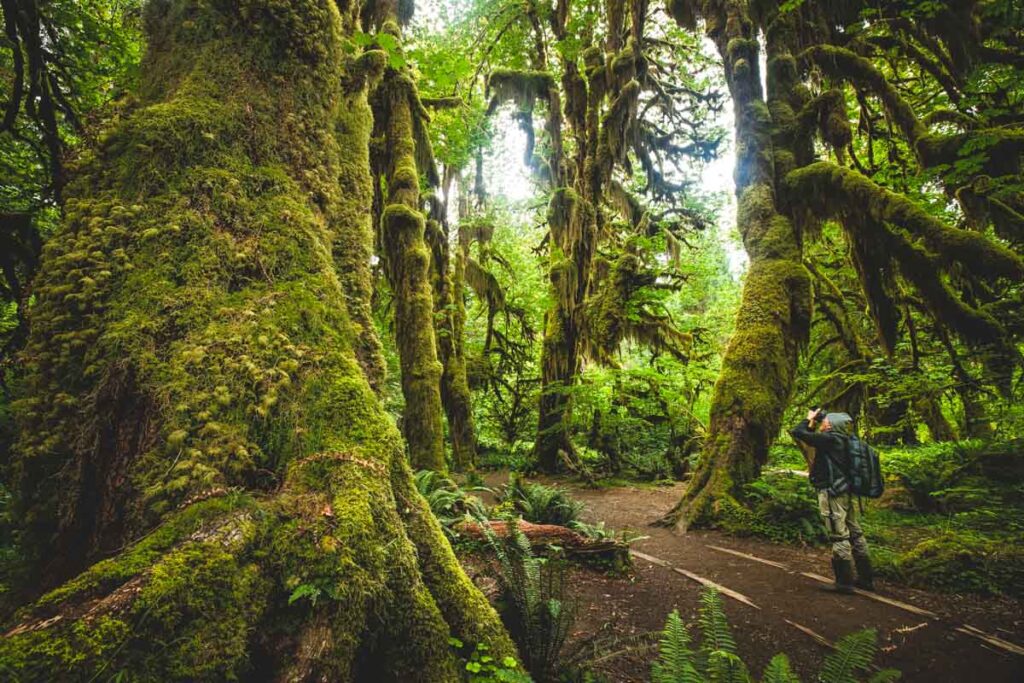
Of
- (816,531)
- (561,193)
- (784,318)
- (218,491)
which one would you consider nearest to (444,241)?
(561,193)

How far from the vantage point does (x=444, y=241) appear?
38.2 feet

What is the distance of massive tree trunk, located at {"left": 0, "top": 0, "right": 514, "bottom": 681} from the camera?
1.42 metres

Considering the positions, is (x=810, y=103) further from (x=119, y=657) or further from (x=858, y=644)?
(x=119, y=657)

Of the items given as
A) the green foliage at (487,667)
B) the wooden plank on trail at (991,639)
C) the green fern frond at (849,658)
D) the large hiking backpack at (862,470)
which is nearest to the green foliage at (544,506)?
the large hiking backpack at (862,470)

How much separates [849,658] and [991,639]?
2417mm

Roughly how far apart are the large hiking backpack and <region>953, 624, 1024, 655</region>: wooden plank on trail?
1.30 metres

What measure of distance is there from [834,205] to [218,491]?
8690 millimetres

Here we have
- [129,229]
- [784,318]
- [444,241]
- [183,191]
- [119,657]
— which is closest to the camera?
[119,657]

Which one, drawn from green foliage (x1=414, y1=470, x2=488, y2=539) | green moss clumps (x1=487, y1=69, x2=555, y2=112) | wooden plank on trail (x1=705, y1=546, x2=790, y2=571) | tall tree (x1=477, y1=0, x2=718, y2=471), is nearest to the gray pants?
wooden plank on trail (x1=705, y1=546, x2=790, y2=571)

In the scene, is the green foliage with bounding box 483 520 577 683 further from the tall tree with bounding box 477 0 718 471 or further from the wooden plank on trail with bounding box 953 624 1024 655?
the tall tree with bounding box 477 0 718 471

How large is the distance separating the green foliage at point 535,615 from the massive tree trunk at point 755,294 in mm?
4233

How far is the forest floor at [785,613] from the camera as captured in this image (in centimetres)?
339

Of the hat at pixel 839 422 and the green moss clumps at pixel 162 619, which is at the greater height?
the hat at pixel 839 422

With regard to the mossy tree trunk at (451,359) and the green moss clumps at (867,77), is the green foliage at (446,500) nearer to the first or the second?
the mossy tree trunk at (451,359)
